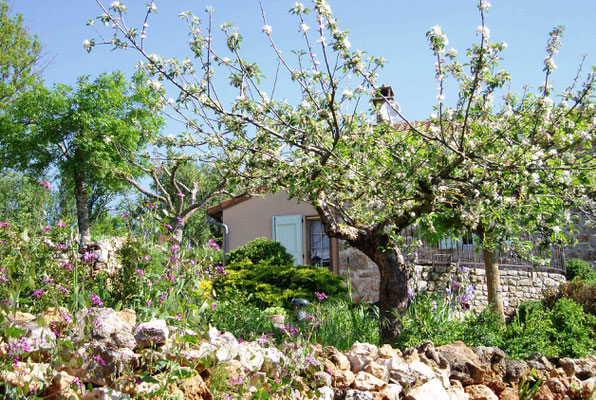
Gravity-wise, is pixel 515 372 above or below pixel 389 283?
below

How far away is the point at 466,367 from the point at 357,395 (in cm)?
137

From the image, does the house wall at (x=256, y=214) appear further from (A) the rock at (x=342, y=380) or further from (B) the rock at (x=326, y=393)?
(B) the rock at (x=326, y=393)

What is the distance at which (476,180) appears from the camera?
190 inches

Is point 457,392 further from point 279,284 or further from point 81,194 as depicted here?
point 81,194

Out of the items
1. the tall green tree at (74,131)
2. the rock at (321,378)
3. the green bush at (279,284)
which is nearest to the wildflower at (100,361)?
the rock at (321,378)

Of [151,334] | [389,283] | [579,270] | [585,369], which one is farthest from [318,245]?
[151,334]

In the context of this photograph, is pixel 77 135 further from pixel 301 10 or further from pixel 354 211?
pixel 301 10

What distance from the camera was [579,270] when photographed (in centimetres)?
1427

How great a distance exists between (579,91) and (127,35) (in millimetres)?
3917

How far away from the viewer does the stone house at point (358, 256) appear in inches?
452

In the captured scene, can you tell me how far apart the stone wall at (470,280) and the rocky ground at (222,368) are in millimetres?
6327

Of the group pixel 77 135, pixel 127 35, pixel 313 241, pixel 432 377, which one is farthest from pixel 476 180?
pixel 77 135

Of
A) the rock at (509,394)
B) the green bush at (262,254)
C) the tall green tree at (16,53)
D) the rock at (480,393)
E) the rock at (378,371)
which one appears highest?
the tall green tree at (16,53)

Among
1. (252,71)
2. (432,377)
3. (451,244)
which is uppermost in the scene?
(252,71)
